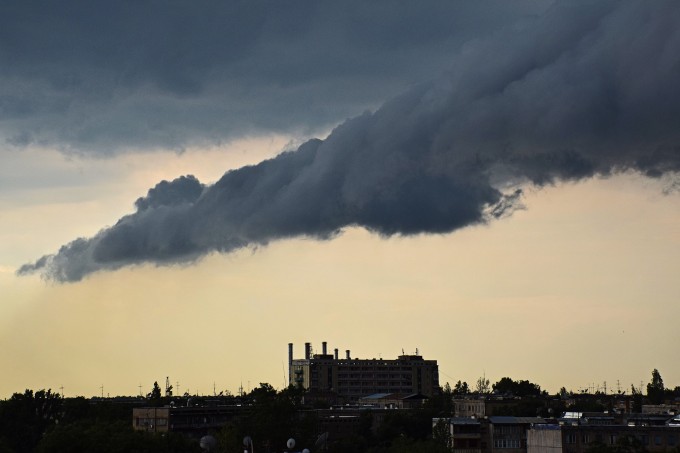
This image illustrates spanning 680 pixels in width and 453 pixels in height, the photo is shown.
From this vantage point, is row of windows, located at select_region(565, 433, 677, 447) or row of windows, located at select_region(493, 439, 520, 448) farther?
row of windows, located at select_region(493, 439, 520, 448)

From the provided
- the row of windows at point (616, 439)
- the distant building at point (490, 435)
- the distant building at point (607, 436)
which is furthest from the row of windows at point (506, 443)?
the row of windows at point (616, 439)

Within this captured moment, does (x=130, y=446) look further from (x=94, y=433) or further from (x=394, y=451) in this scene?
(x=394, y=451)

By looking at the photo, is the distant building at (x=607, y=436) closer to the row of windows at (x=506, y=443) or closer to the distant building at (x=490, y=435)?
the row of windows at (x=506, y=443)

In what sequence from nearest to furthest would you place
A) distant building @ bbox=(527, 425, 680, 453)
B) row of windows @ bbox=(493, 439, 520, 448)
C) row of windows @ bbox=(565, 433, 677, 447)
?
distant building @ bbox=(527, 425, 680, 453)
row of windows @ bbox=(565, 433, 677, 447)
row of windows @ bbox=(493, 439, 520, 448)

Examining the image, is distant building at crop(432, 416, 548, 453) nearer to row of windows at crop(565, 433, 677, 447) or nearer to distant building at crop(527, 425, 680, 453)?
distant building at crop(527, 425, 680, 453)

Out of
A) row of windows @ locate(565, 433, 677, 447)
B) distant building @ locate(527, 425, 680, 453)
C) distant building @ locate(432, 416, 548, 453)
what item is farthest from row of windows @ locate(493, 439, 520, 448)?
row of windows @ locate(565, 433, 677, 447)

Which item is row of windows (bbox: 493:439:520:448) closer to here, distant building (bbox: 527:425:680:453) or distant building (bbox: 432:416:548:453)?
distant building (bbox: 432:416:548:453)

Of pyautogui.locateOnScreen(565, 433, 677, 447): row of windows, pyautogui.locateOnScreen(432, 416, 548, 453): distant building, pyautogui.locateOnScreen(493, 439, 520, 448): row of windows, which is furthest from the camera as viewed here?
pyautogui.locateOnScreen(432, 416, 548, 453): distant building

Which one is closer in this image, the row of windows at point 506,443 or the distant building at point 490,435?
the row of windows at point 506,443

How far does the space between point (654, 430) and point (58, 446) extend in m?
89.2

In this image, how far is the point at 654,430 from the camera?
525ft

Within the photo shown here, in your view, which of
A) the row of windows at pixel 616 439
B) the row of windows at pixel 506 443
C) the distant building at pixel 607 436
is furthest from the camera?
the row of windows at pixel 506 443

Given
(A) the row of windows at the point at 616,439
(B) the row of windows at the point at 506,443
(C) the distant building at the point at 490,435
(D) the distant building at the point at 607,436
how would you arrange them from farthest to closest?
(C) the distant building at the point at 490,435 → (B) the row of windows at the point at 506,443 → (A) the row of windows at the point at 616,439 → (D) the distant building at the point at 607,436

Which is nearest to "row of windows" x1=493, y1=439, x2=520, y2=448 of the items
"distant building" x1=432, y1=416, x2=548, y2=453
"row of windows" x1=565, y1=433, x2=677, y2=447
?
"distant building" x1=432, y1=416, x2=548, y2=453
